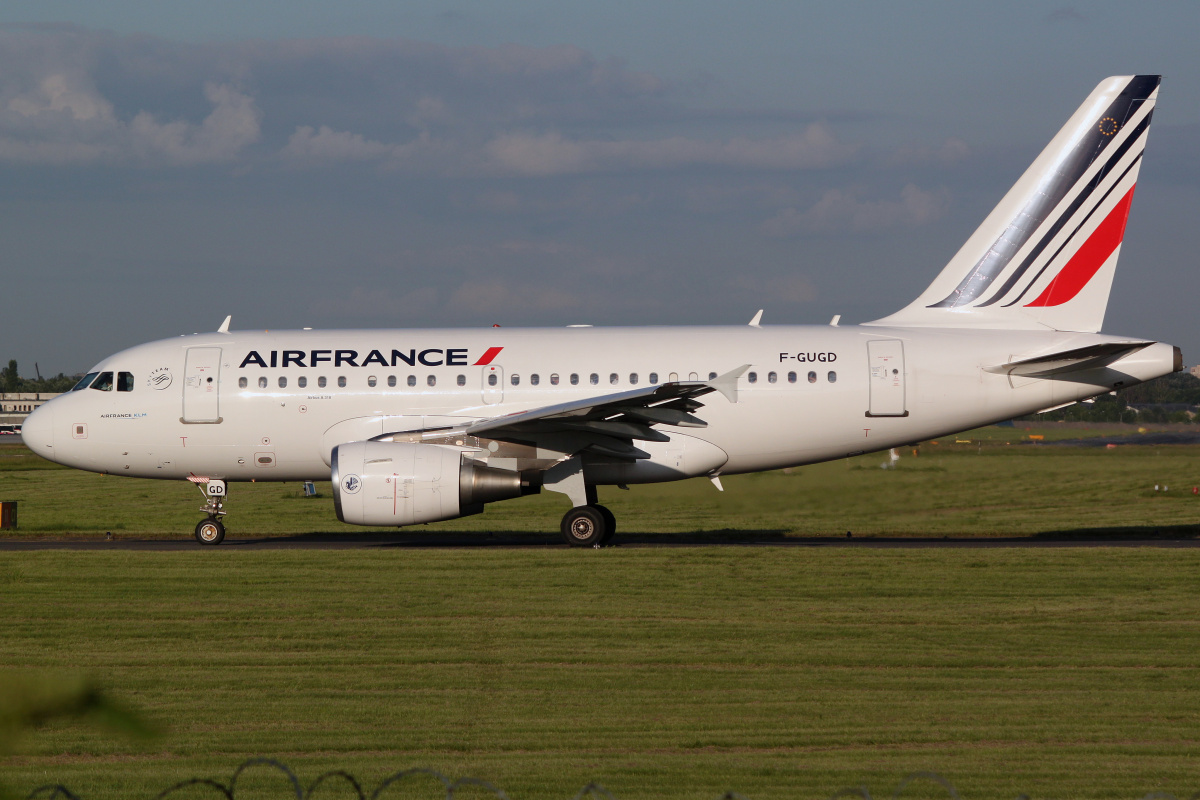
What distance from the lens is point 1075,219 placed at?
20.1 m

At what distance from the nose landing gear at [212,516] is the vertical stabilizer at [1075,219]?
1325 centimetres

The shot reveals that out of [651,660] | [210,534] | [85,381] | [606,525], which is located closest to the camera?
[651,660]

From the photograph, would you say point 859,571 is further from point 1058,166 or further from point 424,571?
point 1058,166

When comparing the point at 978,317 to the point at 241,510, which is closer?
the point at 978,317

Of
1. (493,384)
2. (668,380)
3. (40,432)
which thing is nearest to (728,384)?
(668,380)

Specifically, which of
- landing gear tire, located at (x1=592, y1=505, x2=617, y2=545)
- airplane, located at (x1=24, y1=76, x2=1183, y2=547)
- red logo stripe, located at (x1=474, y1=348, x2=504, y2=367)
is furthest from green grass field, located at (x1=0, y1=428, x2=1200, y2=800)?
red logo stripe, located at (x1=474, y1=348, x2=504, y2=367)

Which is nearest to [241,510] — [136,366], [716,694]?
[136,366]

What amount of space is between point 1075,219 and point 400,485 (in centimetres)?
1245

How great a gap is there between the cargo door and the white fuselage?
25 millimetres

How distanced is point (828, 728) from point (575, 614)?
5.13 meters

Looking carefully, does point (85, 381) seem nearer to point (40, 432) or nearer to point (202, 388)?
point (40, 432)

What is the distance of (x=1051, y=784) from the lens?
21.9 ft

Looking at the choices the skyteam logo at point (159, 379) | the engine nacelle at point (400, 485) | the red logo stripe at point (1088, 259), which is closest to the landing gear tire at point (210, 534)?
the skyteam logo at point (159, 379)

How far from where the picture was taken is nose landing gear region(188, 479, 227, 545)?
20.2 m
